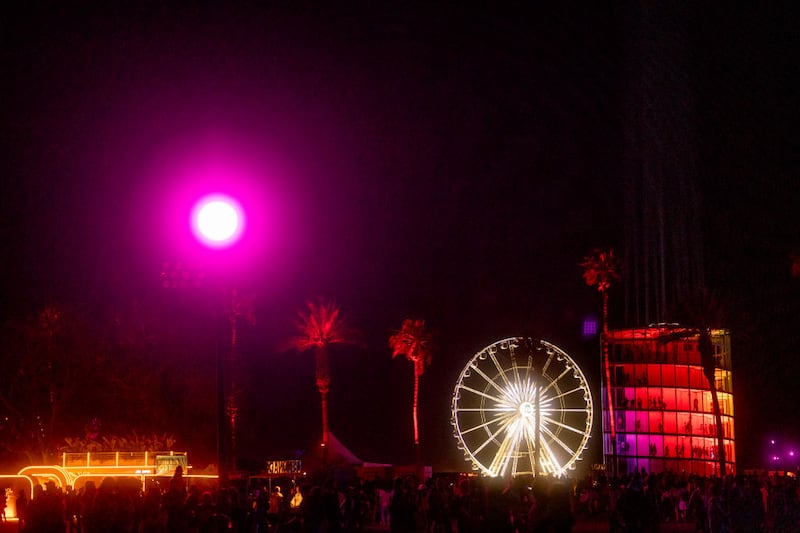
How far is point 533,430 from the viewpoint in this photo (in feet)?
185

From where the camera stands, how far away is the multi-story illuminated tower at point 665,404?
242ft

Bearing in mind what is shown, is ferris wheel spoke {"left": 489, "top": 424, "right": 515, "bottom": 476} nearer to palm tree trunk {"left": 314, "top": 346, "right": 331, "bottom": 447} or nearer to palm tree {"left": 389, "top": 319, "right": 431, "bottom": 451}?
palm tree trunk {"left": 314, "top": 346, "right": 331, "bottom": 447}

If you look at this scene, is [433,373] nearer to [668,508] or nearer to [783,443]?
[783,443]

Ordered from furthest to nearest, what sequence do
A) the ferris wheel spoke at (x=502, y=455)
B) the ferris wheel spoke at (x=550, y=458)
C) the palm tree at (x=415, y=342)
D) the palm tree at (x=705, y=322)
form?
the palm tree at (x=415, y=342), the ferris wheel spoke at (x=550, y=458), the ferris wheel spoke at (x=502, y=455), the palm tree at (x=705, y=322)

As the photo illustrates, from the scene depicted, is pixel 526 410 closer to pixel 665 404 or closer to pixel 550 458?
pixel 550 458

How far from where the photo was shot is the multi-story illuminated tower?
73812 mm

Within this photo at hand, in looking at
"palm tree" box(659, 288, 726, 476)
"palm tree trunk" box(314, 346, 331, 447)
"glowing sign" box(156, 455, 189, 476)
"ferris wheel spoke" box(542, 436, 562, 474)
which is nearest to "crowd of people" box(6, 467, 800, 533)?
"glowing sign" box(156, 455, 189, 476)

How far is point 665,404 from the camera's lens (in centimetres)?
7444

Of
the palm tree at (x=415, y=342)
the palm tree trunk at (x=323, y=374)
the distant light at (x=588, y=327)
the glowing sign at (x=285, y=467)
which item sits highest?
the distant light at (x=588, y=327)

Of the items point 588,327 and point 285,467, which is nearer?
point 285,467

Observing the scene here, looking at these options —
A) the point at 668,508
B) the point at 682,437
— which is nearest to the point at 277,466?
the point at 668,508

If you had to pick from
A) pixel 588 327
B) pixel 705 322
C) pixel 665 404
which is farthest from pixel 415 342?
pixel 705 322

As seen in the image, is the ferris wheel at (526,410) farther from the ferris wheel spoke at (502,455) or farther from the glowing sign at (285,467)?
the glowing sign at (285,467)

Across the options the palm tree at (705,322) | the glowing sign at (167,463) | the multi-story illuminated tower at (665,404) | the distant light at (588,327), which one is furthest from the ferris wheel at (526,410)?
the distant light at (588,327)
